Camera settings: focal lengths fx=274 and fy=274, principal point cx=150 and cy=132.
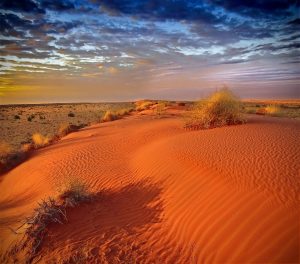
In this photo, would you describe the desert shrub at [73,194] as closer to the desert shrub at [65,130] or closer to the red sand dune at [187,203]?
the red sand dune at [187,203]

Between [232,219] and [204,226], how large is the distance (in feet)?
1.75

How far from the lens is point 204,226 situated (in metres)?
5.11

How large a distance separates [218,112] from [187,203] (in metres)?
7.36

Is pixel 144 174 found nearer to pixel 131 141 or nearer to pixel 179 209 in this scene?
pixel 179 209

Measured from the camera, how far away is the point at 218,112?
12.5 metres

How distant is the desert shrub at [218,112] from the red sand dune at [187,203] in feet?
6.87

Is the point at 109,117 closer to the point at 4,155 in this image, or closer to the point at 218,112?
the point at 4,155

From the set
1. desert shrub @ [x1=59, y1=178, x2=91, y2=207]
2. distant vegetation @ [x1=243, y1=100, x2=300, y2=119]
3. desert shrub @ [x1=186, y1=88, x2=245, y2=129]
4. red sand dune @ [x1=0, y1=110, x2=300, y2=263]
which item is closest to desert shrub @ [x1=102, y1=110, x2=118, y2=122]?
distant vegetation @ [x1=243, y1=100, x2=300, y2=119]

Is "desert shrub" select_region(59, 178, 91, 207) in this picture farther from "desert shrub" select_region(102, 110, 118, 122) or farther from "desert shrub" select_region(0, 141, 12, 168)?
"desert shrub" select_region(102, 110, 118, 122)

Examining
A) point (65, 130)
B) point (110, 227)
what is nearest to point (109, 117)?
point (65, 130)

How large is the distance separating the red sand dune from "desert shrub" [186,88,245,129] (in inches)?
82.5

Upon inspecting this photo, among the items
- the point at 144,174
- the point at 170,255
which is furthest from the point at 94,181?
the point at 170,255

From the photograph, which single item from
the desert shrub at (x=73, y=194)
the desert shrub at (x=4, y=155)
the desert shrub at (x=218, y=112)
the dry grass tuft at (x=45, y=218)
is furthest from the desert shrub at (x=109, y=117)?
the desert shrub at (x=73, y=194)

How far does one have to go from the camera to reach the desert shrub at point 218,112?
12.0 metres
